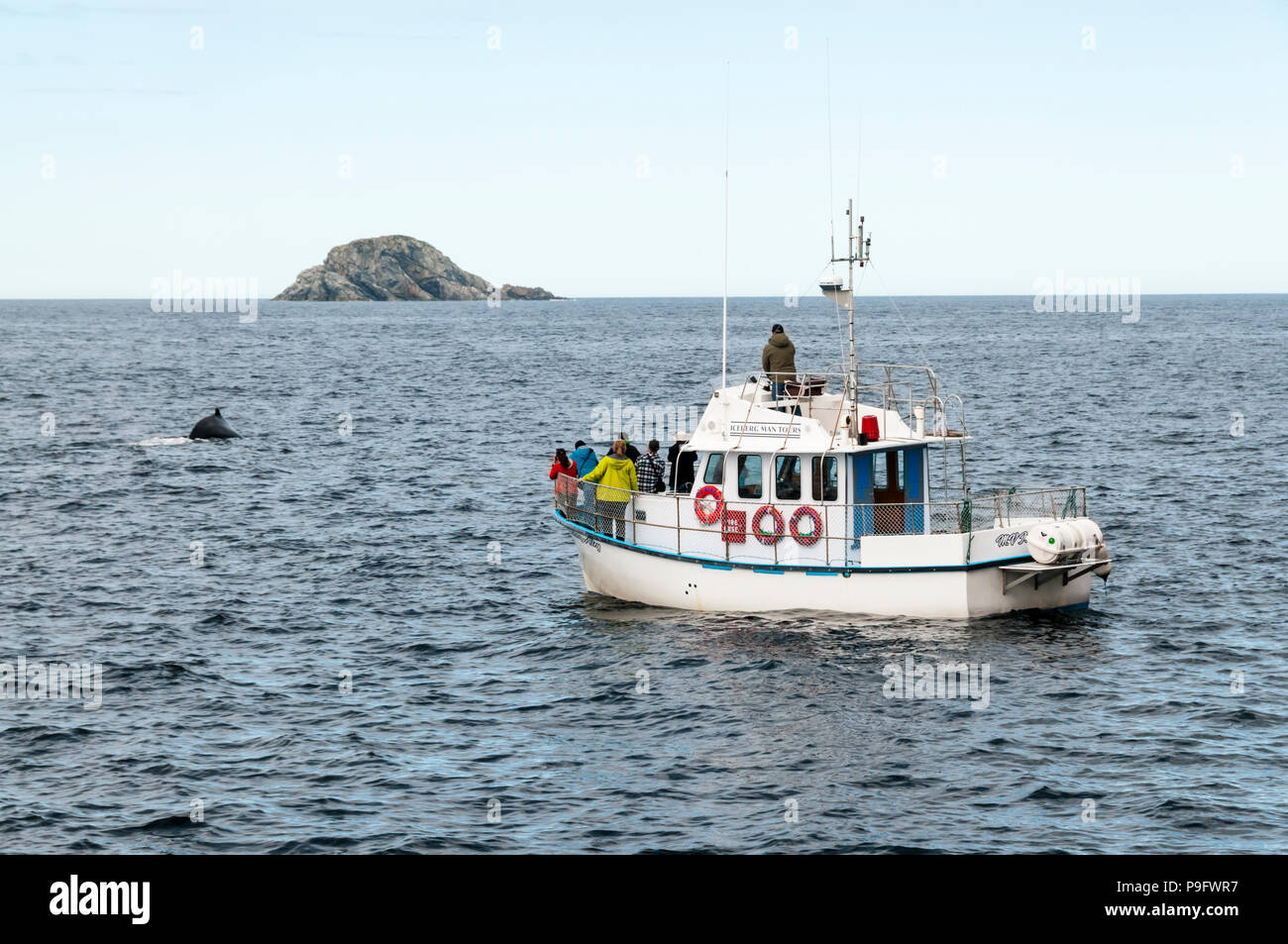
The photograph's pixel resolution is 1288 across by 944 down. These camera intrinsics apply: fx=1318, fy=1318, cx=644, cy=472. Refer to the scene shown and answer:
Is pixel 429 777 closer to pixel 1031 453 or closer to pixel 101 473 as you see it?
pixel 101 473

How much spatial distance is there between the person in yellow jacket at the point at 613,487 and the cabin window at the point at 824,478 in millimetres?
3956

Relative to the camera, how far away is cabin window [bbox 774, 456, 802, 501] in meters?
26.4

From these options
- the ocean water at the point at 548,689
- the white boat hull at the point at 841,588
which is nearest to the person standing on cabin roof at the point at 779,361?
the white boat hull at the point at 841,588

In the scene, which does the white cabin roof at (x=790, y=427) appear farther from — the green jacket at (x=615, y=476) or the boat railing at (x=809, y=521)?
the green jacket at (x=615, y=476)

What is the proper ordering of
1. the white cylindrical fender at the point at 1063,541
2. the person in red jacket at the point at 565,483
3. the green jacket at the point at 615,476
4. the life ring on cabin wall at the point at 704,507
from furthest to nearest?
1. the person in red jacket at the point at 565,483
2. the green jacket at the point at 615,476
3. the life ring on cabin wall at the point at 704,507
4. the white cylindrical fender at the point at 1063,541

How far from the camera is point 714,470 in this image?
27.0 meters

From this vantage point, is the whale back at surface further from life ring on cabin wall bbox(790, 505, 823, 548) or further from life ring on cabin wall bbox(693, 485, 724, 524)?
life ring on cabin wall bbox(790, 505, 823, 548)

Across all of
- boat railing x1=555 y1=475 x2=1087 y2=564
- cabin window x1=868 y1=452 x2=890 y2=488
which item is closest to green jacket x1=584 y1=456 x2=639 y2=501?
boat railing x1=555 y1=475 x2=1087 y2=564

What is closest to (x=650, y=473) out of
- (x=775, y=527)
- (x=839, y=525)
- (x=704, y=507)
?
(x=704, y=507)

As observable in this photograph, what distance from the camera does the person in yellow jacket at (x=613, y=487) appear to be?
90.9 feet

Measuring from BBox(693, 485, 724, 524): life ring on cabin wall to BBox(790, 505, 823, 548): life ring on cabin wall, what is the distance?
4.98 feet

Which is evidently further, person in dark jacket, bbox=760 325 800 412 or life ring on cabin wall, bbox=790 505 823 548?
person in dark jacket, bbox=760 325 800 412

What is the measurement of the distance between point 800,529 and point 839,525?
0.78 metres
